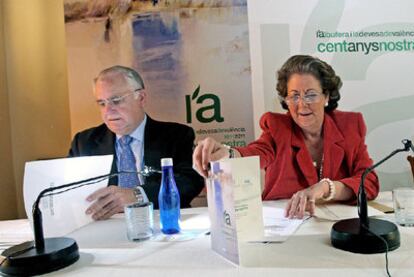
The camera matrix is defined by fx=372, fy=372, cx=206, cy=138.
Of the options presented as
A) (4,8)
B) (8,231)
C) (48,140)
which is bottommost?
(8,231)

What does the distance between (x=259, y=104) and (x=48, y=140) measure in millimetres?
1165

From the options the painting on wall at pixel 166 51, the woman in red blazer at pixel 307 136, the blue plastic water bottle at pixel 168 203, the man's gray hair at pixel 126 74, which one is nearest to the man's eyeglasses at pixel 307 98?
the woman in red blazer at pixel 307 136

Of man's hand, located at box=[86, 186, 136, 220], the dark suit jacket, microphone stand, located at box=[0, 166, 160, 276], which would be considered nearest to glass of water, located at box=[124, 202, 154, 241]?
microphone stand, located at box=[0, 166, 160, 276]

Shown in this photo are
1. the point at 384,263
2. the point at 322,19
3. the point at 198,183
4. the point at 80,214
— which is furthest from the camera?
the point at 322,19

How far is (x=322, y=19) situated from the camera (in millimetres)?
2117

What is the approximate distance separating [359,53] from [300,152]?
2.39ft

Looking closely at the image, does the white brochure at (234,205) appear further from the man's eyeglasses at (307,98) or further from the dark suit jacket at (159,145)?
the man's eyeglasses at (307,98)

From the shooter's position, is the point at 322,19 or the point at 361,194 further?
the point at 322,19

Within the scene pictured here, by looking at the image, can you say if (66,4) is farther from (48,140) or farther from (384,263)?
(384,263)

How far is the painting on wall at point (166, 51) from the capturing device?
2002mm

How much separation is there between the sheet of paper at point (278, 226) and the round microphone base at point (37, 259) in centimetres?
52

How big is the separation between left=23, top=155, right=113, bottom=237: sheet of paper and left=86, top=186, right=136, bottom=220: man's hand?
0.02 m

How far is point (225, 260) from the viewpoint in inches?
36.2

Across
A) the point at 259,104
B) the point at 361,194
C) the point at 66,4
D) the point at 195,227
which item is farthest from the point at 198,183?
the point at 66,4
